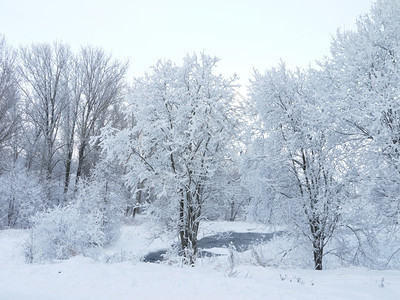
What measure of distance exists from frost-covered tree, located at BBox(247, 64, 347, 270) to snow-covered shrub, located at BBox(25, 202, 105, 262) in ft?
19.9

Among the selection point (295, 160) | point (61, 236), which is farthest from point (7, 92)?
point (295, 160)

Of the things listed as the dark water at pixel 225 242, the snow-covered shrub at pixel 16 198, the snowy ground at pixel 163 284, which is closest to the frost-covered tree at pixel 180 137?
the snowy ground at pixel 163 284

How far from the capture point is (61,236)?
8.72 metres

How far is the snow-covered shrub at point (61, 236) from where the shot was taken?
8336 millimetres

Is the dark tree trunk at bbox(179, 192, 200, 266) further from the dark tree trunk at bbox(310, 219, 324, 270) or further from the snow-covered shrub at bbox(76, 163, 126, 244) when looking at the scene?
the snow-covered shrub at bbox(76, 163, 126, 244)

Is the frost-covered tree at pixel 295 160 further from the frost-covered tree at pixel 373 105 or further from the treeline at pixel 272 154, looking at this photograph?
the frost-covered tree at pixel 373 105

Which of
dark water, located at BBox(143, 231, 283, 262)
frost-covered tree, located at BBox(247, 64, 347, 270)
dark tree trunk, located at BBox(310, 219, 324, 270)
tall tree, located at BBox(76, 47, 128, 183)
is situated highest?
tall tree, located at BBox(76, 47, 128, 183)

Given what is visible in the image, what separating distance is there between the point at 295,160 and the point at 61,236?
7.97m

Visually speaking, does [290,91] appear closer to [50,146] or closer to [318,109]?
[318,109]

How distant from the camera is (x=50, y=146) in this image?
21.8 metres

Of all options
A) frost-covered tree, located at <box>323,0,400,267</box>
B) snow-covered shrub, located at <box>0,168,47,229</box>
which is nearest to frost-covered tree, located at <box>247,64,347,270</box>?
frost-covered tree, located at <box>323,0,400,267</box>

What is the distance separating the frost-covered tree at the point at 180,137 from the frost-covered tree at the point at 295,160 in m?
1.43

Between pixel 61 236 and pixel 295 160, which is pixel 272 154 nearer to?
pixel 295 160

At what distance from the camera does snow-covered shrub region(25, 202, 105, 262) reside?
834cm
